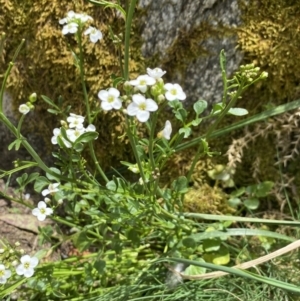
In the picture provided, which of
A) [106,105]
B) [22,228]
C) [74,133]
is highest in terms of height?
[106,105]

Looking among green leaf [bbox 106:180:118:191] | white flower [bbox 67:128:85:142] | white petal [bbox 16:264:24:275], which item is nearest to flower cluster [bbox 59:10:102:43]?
white flower [bbox 67:128:85:142]

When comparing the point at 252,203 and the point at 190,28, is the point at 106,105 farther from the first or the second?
the point at 252,203

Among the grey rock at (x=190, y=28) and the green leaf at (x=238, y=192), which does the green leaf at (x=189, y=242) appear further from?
the grey rock at (x=190, y=28)

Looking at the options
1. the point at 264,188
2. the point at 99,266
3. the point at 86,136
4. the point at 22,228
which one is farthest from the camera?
the point at 22,228

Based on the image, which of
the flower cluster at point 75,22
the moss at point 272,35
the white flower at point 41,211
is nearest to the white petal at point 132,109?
the flower cluster at point 75,22

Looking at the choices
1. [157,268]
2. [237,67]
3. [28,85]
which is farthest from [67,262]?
[237,67]

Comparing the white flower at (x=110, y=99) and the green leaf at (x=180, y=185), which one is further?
the green leaf at (x=180, y=185)

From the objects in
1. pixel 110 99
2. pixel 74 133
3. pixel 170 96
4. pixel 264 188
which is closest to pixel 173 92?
pixel 170 96
